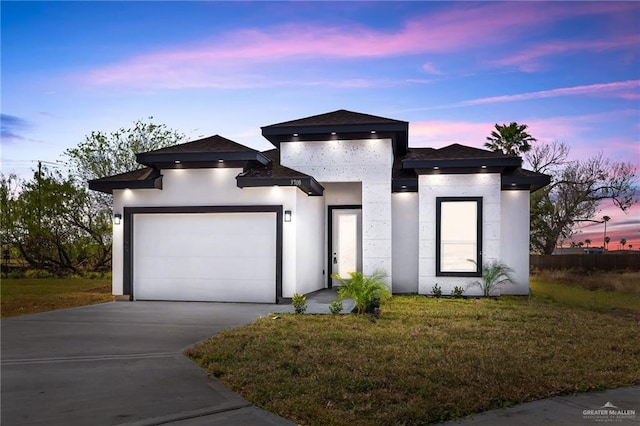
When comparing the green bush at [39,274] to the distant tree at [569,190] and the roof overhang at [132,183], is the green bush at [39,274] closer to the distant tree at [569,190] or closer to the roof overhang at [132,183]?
the roof overhang at [132,183]

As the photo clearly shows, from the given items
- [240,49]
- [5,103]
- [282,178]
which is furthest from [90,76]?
[282,178]

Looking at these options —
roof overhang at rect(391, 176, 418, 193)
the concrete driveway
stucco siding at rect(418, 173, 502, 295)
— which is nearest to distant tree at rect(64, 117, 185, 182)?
roof overhang at rect(391, 176, 418, 193)

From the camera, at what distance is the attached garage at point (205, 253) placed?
13.6m

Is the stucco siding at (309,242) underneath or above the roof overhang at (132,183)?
underneath

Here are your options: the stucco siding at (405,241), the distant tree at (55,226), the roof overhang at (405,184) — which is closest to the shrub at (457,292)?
the stucco siding at (405,241)

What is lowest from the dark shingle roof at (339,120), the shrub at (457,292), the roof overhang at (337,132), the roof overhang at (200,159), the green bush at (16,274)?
the green bush at (16,274)

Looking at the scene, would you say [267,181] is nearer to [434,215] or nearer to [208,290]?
[208,290]

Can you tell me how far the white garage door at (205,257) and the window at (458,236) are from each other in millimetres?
4896

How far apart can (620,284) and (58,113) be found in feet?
72.5

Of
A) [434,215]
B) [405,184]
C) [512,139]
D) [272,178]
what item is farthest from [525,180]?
[512,139]

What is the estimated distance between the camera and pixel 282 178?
13.2 m

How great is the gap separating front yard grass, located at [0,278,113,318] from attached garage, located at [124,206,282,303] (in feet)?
6.21

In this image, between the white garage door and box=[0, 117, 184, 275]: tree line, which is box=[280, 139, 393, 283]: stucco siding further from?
box=[0, 117, 184, 275]: tree line

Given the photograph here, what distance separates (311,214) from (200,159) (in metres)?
3.61
